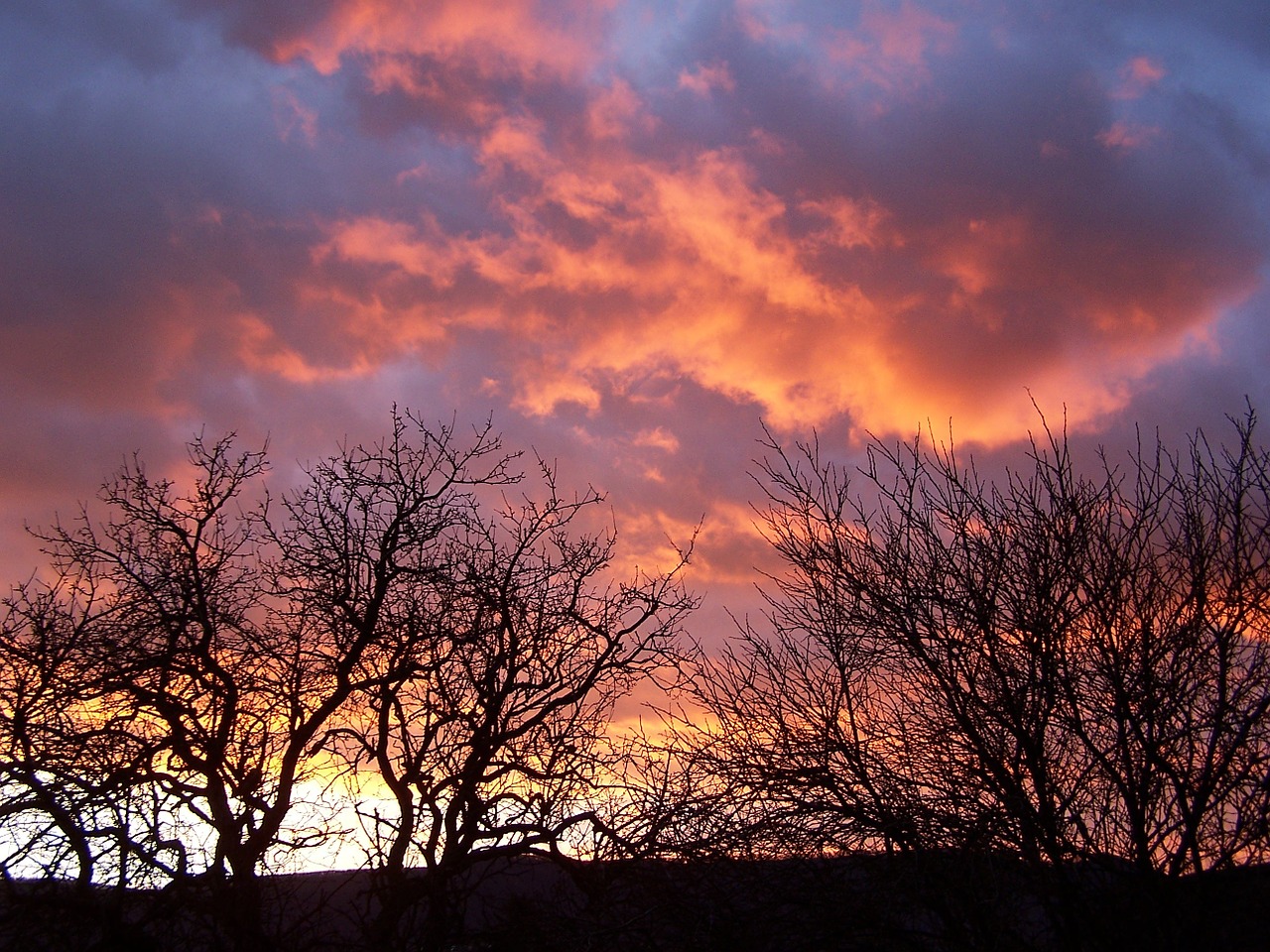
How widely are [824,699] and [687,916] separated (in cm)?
234

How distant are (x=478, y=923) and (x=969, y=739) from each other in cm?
660

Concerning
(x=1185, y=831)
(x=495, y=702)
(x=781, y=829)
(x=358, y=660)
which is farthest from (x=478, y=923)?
(x=1185, y=831)

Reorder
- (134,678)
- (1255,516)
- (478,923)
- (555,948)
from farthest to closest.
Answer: (478,923) < (134,678) < (555,948) < (1255,516)

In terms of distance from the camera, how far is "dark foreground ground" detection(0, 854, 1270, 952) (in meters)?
7.12

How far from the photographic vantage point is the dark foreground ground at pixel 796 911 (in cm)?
712

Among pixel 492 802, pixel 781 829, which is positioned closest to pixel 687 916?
pixel 781 829

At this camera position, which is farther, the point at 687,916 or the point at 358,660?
the point at 358,660

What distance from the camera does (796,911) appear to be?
27.6 ft

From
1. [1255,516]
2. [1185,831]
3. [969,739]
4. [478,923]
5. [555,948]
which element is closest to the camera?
[1185,831]

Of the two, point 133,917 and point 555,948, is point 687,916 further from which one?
point 133,917

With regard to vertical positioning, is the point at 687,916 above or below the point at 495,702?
below

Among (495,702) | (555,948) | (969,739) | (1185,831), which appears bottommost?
(555,948)

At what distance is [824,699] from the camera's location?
947cm

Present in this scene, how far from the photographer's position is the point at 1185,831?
287 inches
